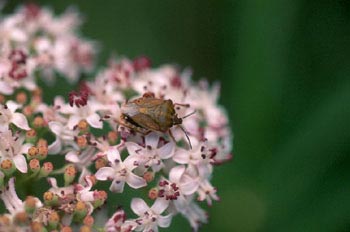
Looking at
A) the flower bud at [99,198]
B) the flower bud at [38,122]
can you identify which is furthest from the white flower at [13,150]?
the flower bud at [99,198]

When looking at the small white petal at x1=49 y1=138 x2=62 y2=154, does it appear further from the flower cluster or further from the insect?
the insect

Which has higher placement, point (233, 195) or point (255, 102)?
point (255, 102)

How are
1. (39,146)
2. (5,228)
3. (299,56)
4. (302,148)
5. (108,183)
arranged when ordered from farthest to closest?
(299,56), (302,148), (108,183), (39,146), (5,228)

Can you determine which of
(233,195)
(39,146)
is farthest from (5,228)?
(233,195)

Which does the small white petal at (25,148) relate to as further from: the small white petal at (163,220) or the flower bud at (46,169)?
the small white petal at (163,220)

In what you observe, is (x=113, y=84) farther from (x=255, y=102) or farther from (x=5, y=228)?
(x=5, y=228)

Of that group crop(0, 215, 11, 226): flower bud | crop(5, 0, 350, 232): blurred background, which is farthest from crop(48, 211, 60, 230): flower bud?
crop(5, 0, 350, 232): blurred background
